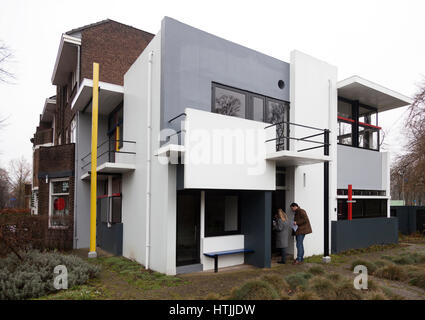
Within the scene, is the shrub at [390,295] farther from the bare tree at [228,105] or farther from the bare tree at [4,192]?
the bare tree at [4,192]

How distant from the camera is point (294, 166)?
993 centimetres

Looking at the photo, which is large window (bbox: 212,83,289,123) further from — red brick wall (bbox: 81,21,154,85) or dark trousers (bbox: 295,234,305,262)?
red brick wall (bbox: 81,21,154,85)

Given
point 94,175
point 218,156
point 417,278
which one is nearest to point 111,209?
point 94,175

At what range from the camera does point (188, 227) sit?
26.4 ft

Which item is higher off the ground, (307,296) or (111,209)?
(111,209)

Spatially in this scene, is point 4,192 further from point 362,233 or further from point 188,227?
point 362,233

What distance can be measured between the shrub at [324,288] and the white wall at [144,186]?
3.46 m

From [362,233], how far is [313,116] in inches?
199

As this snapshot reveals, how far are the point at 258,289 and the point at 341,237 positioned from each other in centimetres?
680

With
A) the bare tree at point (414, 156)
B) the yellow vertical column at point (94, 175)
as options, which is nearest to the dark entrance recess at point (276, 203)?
the yellow vertical column at point (94, 175)

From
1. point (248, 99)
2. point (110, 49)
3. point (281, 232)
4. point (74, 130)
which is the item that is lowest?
point (281, 232)

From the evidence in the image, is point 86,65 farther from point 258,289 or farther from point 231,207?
point 258,289

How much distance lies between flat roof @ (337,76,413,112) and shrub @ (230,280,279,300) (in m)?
8.68

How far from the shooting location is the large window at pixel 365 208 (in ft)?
37.8
